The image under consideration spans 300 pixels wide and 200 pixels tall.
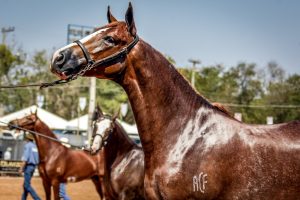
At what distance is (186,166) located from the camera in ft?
14.7

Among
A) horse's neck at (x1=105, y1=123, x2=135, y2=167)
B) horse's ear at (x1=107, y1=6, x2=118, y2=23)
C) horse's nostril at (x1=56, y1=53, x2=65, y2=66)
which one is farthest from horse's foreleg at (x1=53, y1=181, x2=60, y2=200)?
horse's nostril at (x1=56, y1=53, x2=65, y2=66)

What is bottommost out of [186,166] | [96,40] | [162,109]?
[186,166]

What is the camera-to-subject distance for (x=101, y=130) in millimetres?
12773

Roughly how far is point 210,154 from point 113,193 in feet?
22.9

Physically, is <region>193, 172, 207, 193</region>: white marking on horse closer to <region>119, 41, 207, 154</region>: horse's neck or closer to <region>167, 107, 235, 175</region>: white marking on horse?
<region>167, 107, 235, 175</region>: white marking on horse

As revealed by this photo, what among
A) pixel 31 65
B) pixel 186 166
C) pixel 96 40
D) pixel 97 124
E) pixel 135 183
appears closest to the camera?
pixel 186 166

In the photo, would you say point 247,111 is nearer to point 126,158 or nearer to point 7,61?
point 7,61

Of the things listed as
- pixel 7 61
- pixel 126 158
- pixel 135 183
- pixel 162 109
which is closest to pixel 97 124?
pixel 126 158

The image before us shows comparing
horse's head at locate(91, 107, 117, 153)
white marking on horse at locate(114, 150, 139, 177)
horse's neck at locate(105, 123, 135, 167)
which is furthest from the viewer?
horse's head at locate(91, 107, 117, 153)

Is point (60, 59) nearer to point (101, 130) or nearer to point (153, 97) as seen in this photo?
point (153, 97)

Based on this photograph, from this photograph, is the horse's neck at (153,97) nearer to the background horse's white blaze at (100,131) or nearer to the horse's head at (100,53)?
the horse's head at (100,53)

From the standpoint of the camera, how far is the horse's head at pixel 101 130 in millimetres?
12547

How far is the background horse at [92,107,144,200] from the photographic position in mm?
11070

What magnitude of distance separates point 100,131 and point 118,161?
1186 mm
